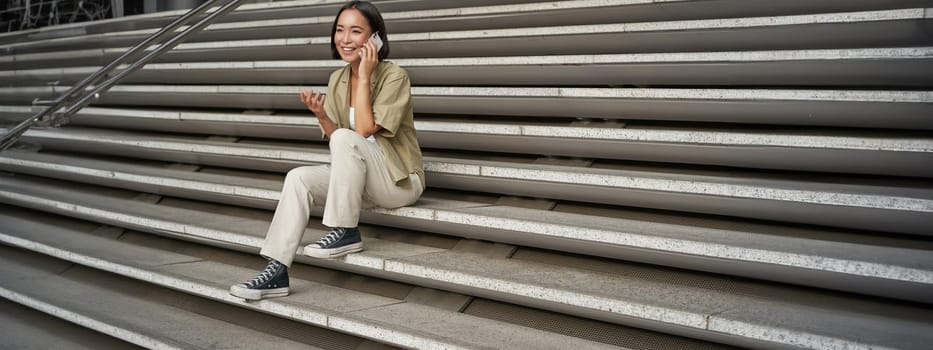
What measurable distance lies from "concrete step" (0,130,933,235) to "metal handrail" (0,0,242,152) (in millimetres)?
454

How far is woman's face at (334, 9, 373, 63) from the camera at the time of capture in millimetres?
3184

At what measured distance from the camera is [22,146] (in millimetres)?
5031

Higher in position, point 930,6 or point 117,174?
point 930,6

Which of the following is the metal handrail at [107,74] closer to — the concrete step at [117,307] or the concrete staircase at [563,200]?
the concrete staircase at [563,200]

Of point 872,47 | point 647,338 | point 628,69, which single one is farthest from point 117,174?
point 872,47

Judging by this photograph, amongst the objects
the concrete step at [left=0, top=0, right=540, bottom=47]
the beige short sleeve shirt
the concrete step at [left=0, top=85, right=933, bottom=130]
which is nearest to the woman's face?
the beige short sleeve shirt

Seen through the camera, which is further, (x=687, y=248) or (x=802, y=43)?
(x=802, y=43)

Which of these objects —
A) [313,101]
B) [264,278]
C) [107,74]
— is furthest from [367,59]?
[107,74]

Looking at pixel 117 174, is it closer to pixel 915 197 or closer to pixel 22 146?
pixel 22 146

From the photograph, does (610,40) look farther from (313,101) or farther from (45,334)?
(45,334)

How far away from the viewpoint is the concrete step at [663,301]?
2268 mm

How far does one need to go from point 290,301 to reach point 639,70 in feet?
5.46

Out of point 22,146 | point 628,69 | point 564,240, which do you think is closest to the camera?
point 564,240

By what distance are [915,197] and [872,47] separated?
0.83 meters
